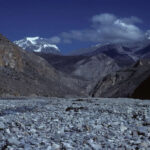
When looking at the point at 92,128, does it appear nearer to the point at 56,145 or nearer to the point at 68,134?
the point at 68,134

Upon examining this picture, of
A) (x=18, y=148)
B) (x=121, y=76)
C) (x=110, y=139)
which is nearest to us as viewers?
(x=18, y=148)

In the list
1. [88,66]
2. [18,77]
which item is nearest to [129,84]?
[18,77]

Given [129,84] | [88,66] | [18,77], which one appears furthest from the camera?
[88,66]

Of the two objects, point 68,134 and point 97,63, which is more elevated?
point 97,63

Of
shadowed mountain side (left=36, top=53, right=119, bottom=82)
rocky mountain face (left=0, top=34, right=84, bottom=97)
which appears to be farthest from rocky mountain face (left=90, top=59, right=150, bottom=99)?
shadowed mountain side (left=36, top=53, right=119, bottom=82)

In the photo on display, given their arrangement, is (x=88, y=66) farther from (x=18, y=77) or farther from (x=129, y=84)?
(x=18, y=77)

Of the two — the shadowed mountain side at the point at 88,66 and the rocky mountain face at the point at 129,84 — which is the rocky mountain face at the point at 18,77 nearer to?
the rocky mountain face at the point at 129,84

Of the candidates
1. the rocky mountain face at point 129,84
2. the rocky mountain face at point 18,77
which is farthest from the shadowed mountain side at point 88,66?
the rocky mountain face at point 18,77

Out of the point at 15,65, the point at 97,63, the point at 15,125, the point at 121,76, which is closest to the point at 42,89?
the point at 15,65

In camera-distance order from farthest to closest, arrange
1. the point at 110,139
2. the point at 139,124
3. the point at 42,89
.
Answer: the point at 42,89 → the point at 139,124 → the point at 110,139
